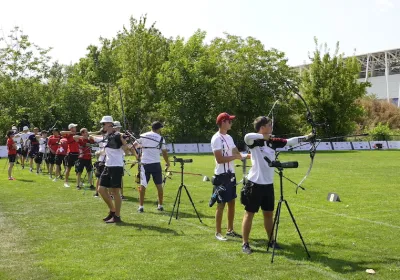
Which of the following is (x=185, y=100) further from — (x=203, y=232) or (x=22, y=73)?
(x=203, y=232)

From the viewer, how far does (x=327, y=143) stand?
169ft

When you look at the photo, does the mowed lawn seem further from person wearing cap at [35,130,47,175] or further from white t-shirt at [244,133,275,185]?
person wearing cap at [35,130,47,175]

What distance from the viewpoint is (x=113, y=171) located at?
33.9 feet

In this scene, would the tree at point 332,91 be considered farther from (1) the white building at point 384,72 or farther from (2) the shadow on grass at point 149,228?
(2) the shadow on grass at point 149,228

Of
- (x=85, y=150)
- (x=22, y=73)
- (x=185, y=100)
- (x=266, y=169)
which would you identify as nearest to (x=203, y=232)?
(x=266, y=169)

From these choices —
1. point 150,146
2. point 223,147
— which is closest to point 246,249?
point 223,147

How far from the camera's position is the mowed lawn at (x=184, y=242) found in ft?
22.0

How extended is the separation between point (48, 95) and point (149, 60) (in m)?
11.9

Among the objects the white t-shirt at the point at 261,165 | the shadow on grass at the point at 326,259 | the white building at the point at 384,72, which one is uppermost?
the white building at the point at 384,72

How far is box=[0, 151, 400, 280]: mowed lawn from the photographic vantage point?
6709 mm

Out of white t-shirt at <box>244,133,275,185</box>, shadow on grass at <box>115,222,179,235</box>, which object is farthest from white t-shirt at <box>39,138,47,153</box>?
white t-shirt at <box>244,133,275,185</box>

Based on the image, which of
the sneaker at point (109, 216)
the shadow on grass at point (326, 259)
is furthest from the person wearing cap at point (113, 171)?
the shadow on grass at point (326, 259)

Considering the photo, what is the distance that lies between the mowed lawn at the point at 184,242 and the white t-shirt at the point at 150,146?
1.29 metres

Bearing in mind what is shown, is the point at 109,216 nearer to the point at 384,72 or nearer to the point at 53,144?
the point at 53,144
